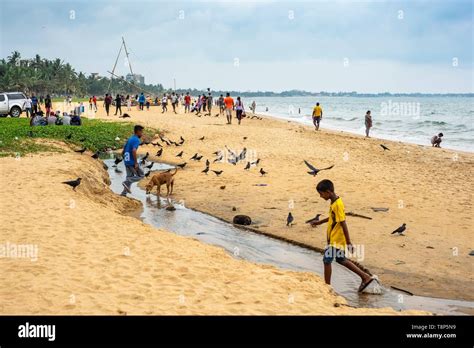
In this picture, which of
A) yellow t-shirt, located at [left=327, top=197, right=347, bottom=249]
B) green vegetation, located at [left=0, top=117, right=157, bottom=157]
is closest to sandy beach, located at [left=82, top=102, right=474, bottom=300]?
yellow t-shirt, located at [left=327, top=197, right=347, bottom=249]

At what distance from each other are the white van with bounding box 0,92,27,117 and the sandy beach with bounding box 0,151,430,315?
25181 mm

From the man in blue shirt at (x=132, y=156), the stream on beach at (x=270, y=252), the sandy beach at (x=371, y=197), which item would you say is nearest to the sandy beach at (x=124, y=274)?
the stream on beach at (x=270, y=252)

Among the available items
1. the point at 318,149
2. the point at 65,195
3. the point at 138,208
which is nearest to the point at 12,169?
the point at 65,195

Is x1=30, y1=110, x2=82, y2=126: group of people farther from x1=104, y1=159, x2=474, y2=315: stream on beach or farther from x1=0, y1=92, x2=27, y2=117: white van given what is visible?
x1=104, y1=159, x2=474, y2=315: stream on beach

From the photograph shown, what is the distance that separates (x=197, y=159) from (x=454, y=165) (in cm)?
1150

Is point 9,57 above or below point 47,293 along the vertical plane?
above

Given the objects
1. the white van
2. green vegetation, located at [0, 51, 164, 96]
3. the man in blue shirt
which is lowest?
the man in blue shirt

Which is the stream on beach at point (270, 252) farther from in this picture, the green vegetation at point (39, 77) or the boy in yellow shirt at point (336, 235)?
the green vegetation at point (39, 77)

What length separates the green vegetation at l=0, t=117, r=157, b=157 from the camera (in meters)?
18.2

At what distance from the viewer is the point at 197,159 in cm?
1923

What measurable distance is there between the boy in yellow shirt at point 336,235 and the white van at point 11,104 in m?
31.8

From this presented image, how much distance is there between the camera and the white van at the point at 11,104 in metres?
32.8

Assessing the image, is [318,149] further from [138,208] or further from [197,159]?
[138,208]

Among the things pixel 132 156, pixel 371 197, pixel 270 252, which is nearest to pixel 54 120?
pixel 132 156
